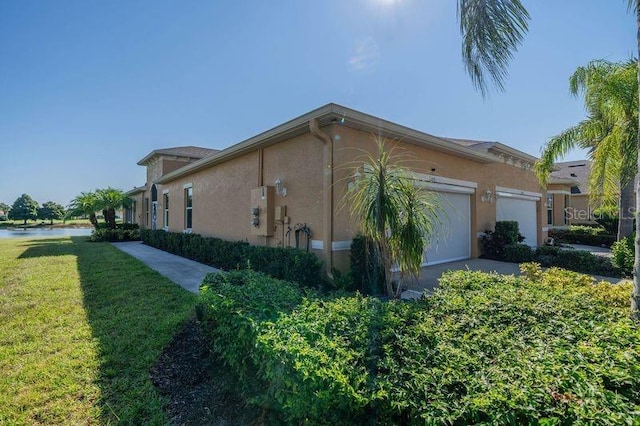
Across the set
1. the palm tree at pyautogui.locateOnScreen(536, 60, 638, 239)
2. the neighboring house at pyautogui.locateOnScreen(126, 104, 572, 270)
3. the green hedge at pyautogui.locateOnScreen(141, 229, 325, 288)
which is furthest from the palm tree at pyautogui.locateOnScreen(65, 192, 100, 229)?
the palm tree at pyautogui.locateOnScreen(536, 60, 638, 239)

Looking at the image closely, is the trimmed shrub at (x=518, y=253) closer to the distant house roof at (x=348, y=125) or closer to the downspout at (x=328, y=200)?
the distant house roof at (x=348, y=125)

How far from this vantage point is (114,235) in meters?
20.0

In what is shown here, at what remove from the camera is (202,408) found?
2947 mm

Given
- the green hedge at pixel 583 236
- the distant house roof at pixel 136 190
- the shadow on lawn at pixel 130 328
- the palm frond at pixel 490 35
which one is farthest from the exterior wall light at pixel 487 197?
the distant house roof at pixel 136 190

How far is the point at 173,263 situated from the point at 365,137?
8.02m

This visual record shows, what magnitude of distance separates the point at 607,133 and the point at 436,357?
1143 cm

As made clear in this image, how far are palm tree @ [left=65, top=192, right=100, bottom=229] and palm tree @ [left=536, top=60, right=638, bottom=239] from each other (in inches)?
1031

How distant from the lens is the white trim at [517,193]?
12.3 metres

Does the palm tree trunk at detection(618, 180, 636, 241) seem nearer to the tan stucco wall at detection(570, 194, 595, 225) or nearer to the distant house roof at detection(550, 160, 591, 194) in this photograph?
the distant house roof at detection(550, 160, 591, 194)

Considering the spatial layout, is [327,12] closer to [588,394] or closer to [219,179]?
[219,179]

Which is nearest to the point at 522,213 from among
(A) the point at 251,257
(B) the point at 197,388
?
(A) the point at 251,257

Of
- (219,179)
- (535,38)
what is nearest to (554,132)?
(535,38)

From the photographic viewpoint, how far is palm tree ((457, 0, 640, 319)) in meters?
4.58

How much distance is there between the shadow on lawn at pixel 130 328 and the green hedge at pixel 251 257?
A: 1.55m
